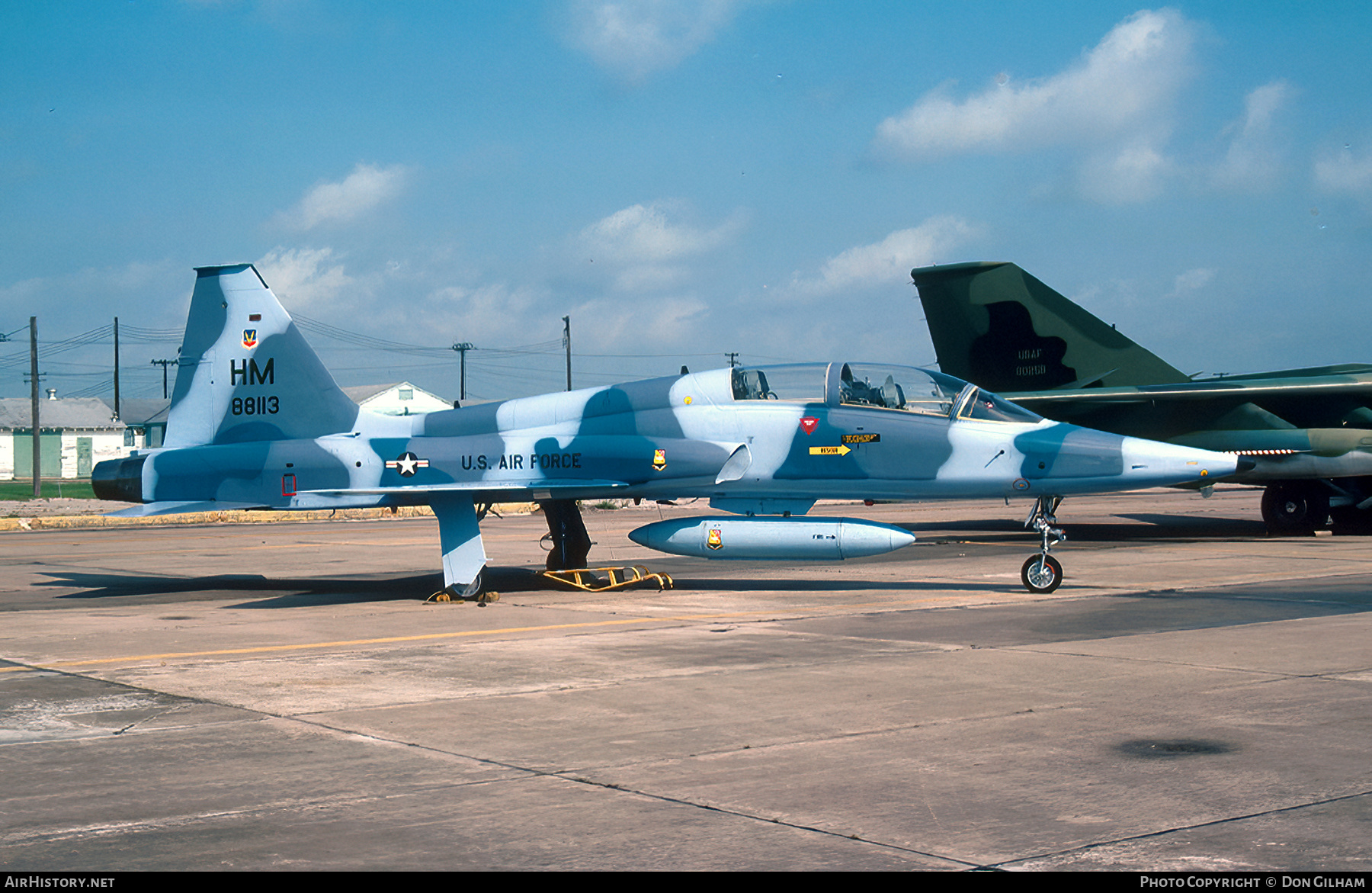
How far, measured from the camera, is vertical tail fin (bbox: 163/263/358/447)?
1608 cm

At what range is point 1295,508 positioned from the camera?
81.5 feet

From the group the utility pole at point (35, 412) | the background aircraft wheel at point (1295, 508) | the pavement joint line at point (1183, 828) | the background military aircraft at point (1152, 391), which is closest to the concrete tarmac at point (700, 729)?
the pavement joint line at point (1183, 828)

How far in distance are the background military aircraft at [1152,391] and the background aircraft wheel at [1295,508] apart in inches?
0.9

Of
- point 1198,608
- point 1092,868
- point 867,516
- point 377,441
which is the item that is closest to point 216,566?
point 377,441

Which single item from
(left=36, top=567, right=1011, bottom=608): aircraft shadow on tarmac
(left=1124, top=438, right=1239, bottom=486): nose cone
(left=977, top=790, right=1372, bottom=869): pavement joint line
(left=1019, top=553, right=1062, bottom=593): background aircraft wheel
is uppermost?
(left=1124, top=438, right=1239, bottom=486): nose cone

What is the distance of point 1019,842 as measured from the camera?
15.7 feet

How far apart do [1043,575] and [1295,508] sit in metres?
13.6

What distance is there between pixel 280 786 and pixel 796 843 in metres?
2.62

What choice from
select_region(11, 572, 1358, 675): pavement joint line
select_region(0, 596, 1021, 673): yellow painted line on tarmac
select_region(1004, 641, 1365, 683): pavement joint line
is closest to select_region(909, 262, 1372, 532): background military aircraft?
select_region(11, 572, 1358, 675): pavement joint line

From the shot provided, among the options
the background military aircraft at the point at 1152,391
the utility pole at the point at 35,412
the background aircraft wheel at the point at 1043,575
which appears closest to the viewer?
the background aircraft wheel at the point at 1043,575

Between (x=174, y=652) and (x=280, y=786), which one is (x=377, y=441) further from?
(x=280, y=786)

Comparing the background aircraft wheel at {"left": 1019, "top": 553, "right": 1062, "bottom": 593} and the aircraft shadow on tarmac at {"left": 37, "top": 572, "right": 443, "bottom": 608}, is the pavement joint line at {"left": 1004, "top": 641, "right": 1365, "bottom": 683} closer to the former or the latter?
the background aircraft wheel at {"left": 1019, "top": 553, "right": 1062, "bottom": 593}

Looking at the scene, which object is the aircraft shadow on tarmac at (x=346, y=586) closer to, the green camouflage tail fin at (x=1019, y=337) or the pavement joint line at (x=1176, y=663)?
the pavement joint line at (x=1176, y=663)

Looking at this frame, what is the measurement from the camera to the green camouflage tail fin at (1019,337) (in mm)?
25828
